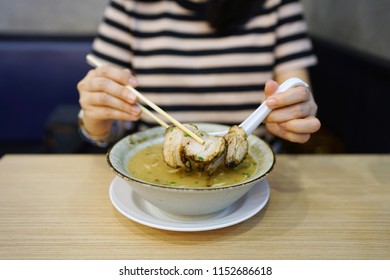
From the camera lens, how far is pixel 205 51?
1.75 m

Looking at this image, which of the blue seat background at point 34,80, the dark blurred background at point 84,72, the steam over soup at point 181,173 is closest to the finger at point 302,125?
the steam over soup at point 181,173

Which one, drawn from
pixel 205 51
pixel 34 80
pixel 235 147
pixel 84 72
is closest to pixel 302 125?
pixel 235 147

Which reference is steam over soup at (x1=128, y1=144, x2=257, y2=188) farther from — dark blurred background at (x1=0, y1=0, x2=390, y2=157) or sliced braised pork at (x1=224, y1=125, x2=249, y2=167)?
dark blurred background at (x1=0, y1=0, x2=390, y2=157)

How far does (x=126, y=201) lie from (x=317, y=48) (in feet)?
7.46

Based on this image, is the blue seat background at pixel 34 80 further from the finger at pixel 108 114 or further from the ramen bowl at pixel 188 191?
the ramen bowl at pixel 188 191

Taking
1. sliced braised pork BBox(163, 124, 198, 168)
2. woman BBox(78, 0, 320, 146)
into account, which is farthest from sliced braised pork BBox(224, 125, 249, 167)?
woman BBox(78, 0, 320, 146)

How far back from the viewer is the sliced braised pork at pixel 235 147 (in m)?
0.98

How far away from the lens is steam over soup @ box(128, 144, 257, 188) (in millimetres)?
962

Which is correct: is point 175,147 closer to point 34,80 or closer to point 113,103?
point 113,103

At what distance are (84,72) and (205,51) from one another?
127cm

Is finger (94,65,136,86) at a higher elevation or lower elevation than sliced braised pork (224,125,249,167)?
higher

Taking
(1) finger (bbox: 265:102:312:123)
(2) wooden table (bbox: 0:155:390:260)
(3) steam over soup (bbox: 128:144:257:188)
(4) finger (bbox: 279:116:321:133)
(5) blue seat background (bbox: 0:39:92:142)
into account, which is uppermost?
(1) finger (bbox: 265:102:312:123)

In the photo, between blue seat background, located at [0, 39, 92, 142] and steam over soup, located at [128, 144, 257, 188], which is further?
blue seat background, located at [0, 39, 92, 142]

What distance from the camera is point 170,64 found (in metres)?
1.75
